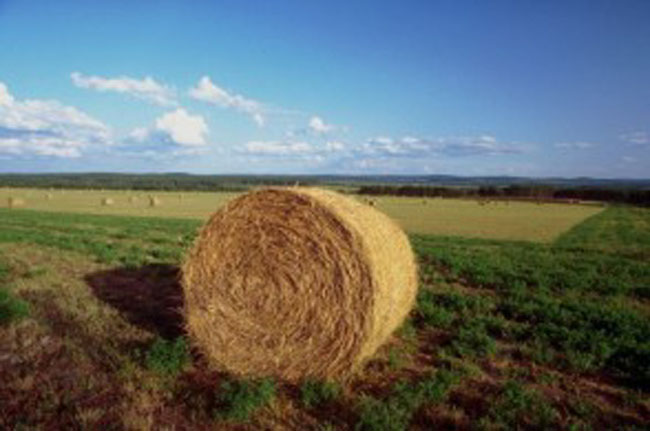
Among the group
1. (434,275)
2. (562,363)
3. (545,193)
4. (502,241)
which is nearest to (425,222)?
(502,241)

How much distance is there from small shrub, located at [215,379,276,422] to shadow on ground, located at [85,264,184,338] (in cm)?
180

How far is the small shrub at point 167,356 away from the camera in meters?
7.13

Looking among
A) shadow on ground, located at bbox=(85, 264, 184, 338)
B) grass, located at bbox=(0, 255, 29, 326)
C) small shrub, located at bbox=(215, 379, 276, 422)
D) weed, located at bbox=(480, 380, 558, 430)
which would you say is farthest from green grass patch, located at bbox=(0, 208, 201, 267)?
weed, located at bbox=(480, 380, 558, 430)

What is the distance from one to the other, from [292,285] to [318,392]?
4.93ft

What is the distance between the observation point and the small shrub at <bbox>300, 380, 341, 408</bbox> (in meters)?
6.40

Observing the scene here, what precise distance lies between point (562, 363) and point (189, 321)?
4.85 m

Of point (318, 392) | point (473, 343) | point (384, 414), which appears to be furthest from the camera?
point (473, 343)

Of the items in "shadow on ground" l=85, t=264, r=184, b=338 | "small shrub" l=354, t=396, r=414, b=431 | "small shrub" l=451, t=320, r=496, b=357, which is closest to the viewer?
"small shrub" l=354, t=396, r=414, b=431

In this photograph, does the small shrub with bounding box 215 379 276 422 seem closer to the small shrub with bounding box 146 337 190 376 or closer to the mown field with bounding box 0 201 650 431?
the mown field with bounding box 0 201 650 431

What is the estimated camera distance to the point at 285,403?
6.42m

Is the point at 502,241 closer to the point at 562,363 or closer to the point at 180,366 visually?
the point at 562,363

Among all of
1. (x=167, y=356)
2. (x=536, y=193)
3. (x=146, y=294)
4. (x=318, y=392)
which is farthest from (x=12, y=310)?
(x=536, y=193)

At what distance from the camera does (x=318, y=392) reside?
6.62 m

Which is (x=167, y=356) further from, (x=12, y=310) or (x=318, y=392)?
(x=12, y=310)
